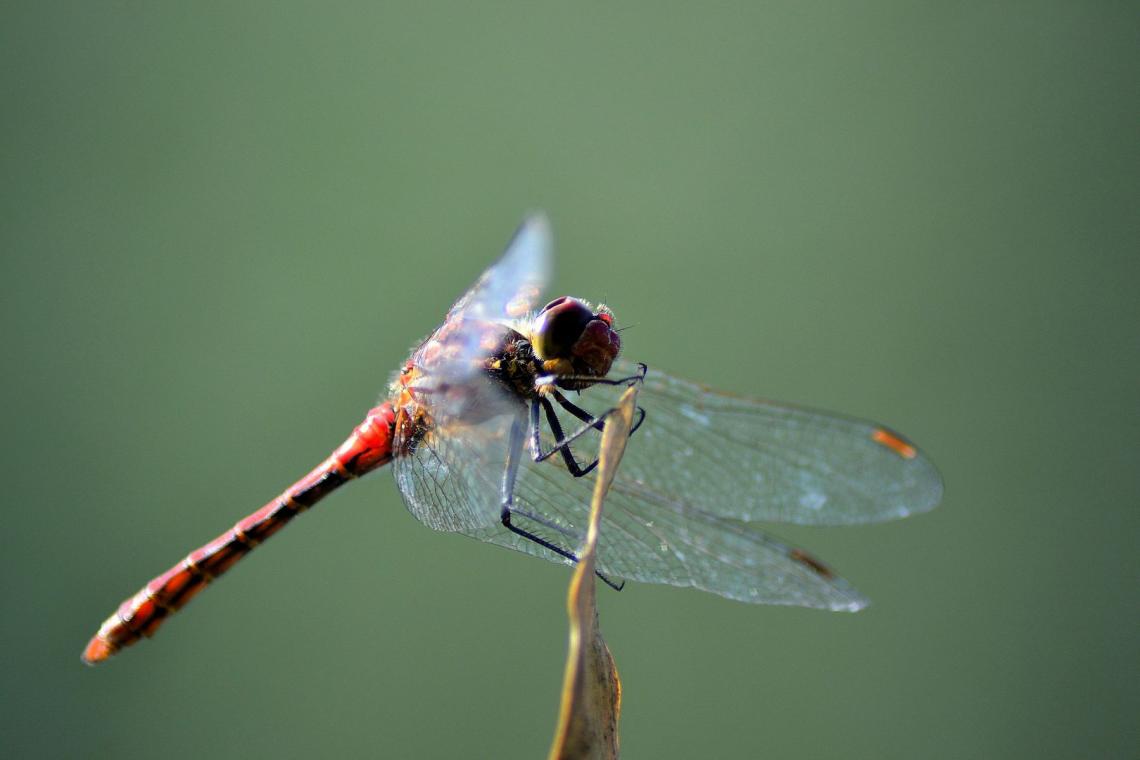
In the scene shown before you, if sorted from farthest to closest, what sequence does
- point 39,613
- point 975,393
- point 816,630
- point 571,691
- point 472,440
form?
point 975,393
point 816,630
point 39,613
point 472,440
point 571,691

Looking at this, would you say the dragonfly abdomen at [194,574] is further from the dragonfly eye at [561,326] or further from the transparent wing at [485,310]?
the dragonfly eye at [561,326]

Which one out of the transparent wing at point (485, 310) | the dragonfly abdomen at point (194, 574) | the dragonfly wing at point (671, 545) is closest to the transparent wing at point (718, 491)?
the dragonfly wing at point (671, 545)

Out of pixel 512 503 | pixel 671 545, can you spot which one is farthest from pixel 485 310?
pixel 671 545

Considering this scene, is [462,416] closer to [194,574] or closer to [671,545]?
[671,545]

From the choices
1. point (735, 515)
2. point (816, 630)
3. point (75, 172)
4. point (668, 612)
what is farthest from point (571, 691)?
point (75, 172)

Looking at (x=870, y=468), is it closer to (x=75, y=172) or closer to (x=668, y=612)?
(x=668, y=612)

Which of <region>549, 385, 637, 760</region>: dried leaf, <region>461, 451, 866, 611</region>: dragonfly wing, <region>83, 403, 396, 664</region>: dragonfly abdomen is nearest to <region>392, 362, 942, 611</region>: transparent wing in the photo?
<region>461, 451, 866, 611</region>: dragonfly wing
